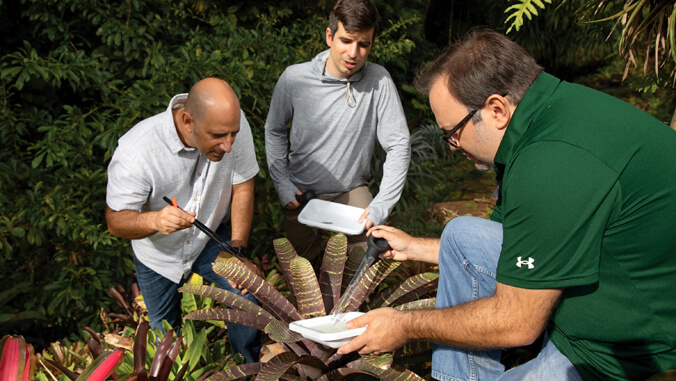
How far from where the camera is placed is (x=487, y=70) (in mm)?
1625

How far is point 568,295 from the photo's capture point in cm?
151

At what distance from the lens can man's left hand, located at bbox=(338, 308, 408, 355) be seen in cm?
175

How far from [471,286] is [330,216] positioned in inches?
43.8

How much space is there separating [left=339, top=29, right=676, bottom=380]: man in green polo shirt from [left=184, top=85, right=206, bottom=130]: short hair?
0.94 metres

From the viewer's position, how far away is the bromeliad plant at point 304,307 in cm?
189

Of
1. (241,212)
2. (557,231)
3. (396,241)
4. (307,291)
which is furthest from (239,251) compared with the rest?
(557,231)

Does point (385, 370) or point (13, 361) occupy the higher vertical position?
point (13, 361)

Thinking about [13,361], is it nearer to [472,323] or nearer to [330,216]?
[472,323]

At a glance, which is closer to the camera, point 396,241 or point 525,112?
point 525,112

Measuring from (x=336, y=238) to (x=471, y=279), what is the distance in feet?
2.33

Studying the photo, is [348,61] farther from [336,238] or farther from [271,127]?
[336,238]

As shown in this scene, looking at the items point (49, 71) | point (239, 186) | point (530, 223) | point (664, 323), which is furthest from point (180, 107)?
point (664, 323)

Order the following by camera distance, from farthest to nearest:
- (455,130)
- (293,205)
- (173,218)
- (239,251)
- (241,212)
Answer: (293,205) → (241,212) → (239,251) → (173,218) → (455,130)


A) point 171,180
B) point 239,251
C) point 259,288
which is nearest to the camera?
point 259,288
